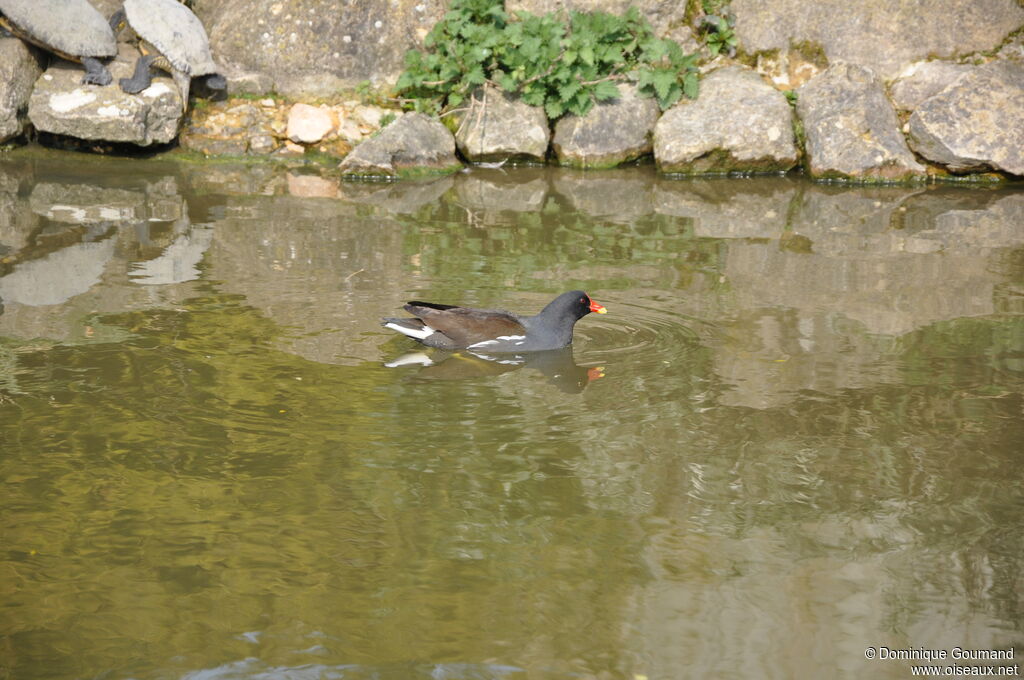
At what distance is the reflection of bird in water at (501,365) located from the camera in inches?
258

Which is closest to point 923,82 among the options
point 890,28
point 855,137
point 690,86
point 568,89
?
point 890,28

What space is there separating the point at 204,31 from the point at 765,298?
8.73 meters

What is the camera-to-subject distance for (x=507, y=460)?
544 cm

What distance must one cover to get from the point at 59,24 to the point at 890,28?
9.85 meters

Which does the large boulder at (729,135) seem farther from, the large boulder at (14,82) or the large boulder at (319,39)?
the large boulder at (14,82)

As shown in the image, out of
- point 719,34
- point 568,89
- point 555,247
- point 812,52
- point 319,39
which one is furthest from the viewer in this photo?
point 319,39

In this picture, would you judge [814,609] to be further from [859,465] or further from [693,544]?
[859,465]

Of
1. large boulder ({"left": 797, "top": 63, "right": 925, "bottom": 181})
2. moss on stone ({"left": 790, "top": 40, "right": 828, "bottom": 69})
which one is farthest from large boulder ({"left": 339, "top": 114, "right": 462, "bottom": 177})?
moss on stone ({"left": 790, "top": 40, "right": 828, "bottom": 69})

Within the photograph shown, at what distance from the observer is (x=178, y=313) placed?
7.46 m

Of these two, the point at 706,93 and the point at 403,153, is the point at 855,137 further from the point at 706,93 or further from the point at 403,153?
the point at 403,153

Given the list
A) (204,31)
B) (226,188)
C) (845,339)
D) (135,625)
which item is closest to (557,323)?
(845,339)

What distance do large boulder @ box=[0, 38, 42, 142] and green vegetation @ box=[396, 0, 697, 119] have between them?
4366 mm

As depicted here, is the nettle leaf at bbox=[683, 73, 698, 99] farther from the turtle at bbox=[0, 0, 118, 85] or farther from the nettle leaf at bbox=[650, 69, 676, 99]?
the turtle at bbox=[0, 0, 118, 85]

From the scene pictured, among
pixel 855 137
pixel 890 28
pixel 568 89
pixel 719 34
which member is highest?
pixel 890 28
